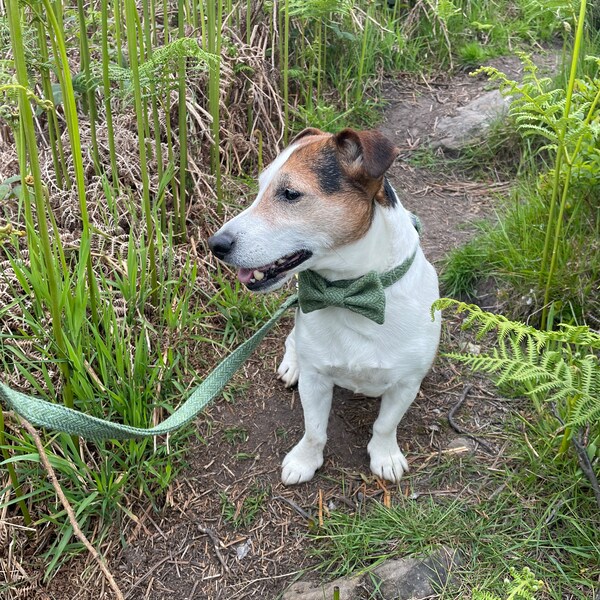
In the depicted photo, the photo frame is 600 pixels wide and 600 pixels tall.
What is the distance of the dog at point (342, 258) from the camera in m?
2.36

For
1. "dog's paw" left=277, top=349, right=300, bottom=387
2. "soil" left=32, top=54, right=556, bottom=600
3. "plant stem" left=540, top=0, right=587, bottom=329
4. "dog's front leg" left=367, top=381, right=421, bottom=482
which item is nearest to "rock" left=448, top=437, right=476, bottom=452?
"soil" left=32, top=54, right=556, bottom=600

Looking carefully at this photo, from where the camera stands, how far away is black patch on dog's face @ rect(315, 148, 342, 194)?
238cm

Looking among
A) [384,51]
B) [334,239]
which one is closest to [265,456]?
[334,239]

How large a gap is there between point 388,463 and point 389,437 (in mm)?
107

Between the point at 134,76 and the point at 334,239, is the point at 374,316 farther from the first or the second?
the point at 134,76

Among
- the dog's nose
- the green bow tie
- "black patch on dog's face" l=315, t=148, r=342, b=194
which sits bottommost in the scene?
the green bow tie

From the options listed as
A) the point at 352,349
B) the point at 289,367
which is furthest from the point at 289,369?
the point at 352,349

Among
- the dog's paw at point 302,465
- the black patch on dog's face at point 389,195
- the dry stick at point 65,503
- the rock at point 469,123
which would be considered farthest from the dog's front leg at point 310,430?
the rock at point 469,123

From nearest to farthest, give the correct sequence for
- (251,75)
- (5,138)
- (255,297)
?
(255,297) → (5,138) → (251,75)

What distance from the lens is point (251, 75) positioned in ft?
14.4

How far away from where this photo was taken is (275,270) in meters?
2.41

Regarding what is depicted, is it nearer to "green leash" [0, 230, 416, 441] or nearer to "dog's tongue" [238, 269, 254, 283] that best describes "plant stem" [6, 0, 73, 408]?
"green leash" [0, 230, 416, 441]

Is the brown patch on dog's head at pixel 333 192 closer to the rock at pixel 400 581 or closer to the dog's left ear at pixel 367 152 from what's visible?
the dog's left ear at pixel 367 152

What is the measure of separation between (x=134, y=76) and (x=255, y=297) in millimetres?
1319
